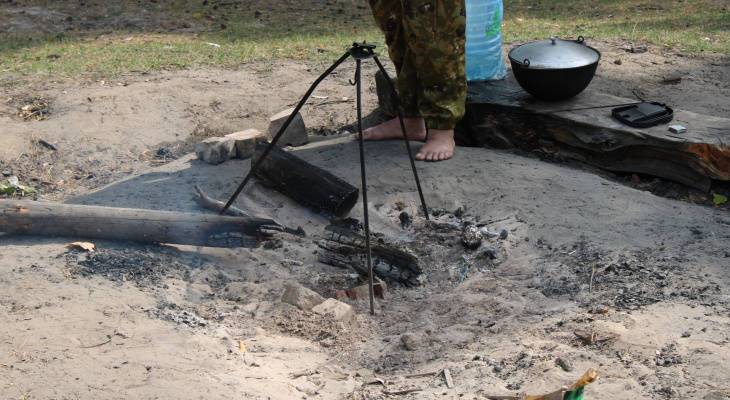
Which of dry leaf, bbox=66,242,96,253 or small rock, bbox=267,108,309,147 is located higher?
dry leaf, bbox=66,242,96,253

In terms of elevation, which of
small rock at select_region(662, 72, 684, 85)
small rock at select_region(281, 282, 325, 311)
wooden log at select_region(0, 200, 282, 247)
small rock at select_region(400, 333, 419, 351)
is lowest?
small rock at select_region(662, 72, 684, 85)

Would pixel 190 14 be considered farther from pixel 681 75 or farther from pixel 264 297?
pixel 264 297

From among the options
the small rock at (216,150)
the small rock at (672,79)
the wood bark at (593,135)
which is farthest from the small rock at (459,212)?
the small rock at (672,79)

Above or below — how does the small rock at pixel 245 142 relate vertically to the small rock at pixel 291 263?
above

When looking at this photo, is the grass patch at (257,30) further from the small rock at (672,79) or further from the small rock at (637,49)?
the small rock at (672,79)

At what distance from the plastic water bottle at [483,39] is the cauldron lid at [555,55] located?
55 centimetres

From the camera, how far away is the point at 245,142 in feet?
18.0

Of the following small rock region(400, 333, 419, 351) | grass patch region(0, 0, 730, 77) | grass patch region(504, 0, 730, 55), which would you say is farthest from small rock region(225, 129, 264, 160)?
grass patch region(504, 0, 730, 55)

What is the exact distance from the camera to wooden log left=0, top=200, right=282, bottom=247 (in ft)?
13.6

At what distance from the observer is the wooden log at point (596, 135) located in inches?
198

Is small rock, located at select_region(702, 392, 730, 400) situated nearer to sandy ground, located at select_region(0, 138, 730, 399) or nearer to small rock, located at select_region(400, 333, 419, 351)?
sandy ground, located at select_region(0, 138, 730, 399)

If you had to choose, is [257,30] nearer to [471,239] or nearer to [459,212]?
[459,212]

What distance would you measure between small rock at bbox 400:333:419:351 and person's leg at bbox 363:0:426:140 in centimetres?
225

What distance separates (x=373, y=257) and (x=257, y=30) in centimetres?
525
